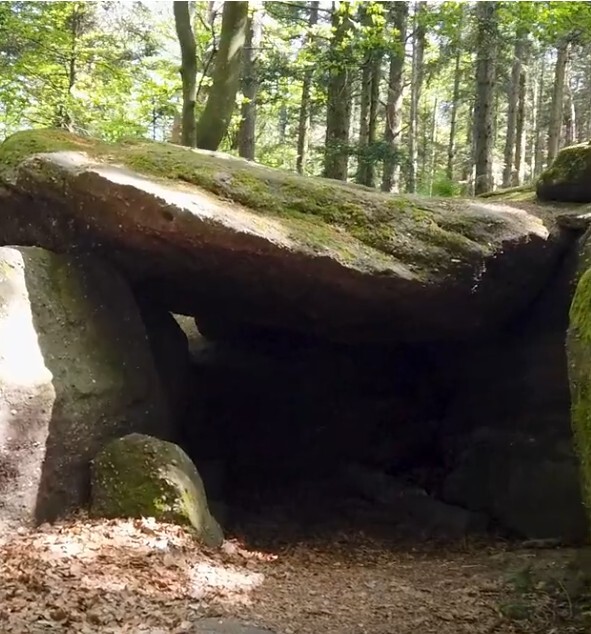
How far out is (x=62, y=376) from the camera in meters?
6.59

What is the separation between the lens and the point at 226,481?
10164 millimetres

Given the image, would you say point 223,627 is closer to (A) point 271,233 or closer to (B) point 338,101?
(A) point 271,233

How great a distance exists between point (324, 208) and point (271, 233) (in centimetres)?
92

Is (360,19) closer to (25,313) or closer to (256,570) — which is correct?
(25,313)

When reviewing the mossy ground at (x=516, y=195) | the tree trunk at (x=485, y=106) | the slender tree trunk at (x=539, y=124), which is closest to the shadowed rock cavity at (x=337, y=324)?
the mossy ground at (x=516, y=195)

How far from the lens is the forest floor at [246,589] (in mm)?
4516

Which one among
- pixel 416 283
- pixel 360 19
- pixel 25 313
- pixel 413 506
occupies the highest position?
pixel 360 19

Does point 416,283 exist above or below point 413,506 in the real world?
above

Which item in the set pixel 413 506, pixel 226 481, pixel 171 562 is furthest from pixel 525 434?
pixel 171 562

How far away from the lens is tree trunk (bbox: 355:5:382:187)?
15445 mm

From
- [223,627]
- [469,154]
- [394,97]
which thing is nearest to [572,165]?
[223,627]

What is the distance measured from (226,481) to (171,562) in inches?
185

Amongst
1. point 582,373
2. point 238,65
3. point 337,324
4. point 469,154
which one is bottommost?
point 582,373

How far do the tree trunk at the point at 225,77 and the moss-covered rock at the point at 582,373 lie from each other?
8.01 meters
